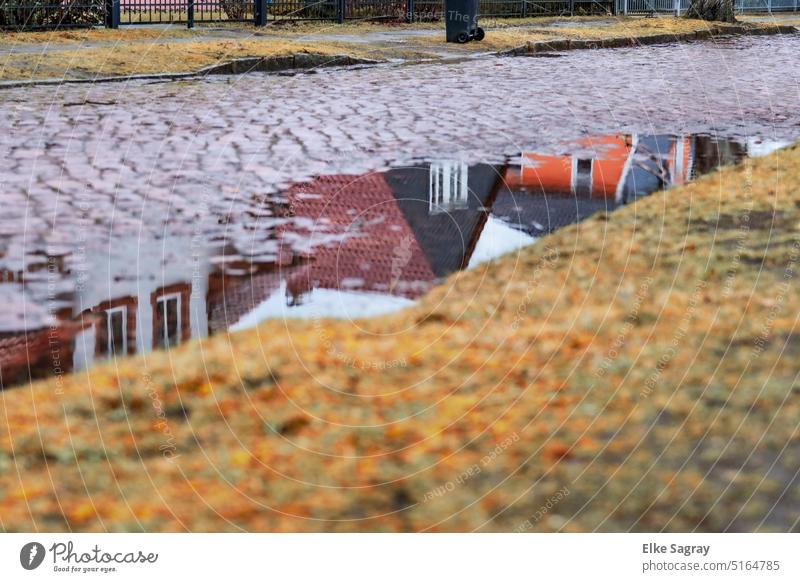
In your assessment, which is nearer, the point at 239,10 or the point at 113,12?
the point at 113,12

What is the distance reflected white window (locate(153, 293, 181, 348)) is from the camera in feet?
15.7

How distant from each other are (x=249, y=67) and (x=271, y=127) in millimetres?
5537

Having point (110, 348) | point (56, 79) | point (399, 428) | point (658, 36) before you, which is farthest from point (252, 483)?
point (658, 36)

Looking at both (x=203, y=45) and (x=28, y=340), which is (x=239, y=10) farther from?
(x=28, y=340)

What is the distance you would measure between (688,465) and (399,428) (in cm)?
86

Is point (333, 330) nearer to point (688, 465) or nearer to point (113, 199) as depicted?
point (688, 465)

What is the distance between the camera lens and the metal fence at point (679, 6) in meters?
35.3

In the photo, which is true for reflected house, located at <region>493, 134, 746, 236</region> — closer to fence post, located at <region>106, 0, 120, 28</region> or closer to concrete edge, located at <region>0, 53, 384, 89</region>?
concrete edge, located at <region>0, 53, 384, 89</region>

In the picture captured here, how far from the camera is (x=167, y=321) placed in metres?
5.14

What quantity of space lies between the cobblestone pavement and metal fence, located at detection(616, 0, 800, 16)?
1665 cm

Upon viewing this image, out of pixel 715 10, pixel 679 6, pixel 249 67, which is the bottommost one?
pixel 249 67

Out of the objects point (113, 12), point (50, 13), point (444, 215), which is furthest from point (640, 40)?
point (444, 215)

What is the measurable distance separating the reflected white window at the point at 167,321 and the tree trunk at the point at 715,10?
27246 millimetres

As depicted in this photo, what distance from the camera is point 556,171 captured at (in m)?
8.77
